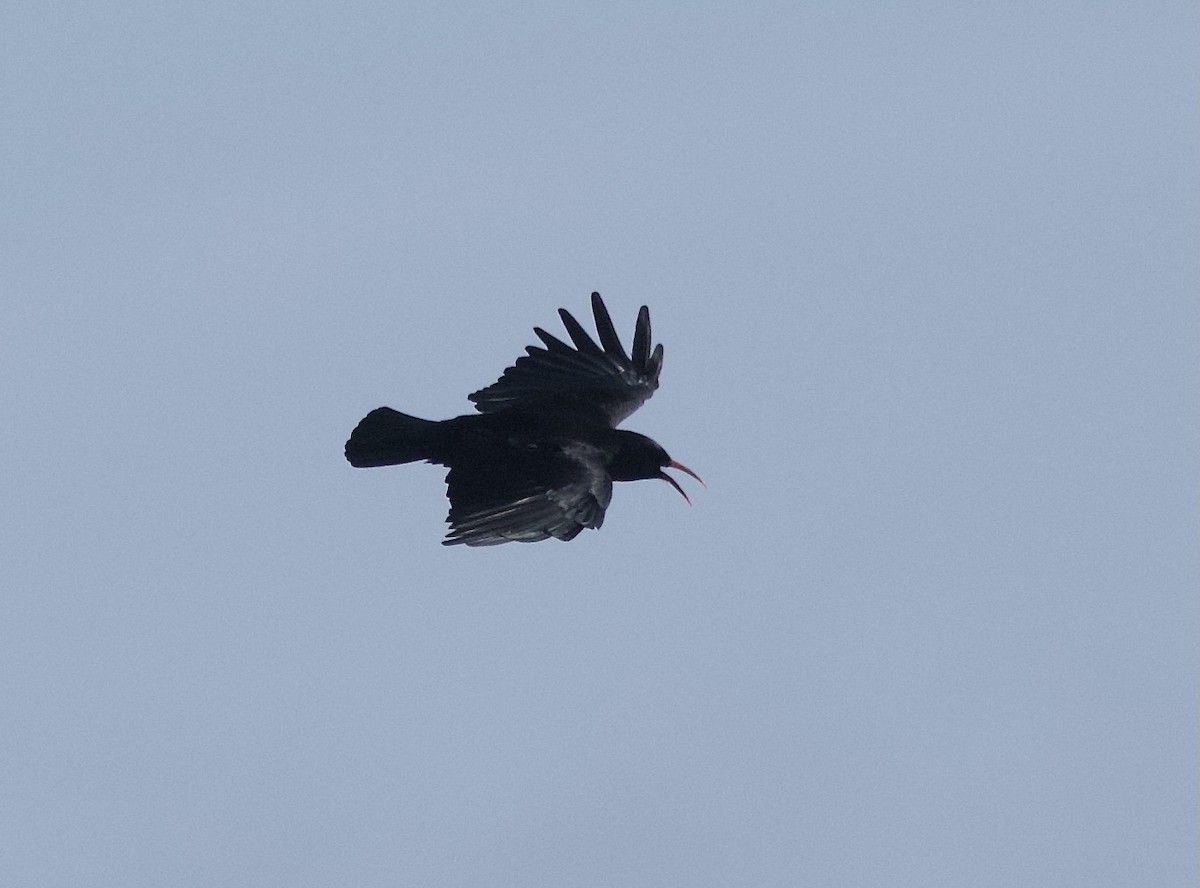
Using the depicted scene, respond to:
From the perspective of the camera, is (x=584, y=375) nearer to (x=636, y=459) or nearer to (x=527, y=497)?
(x=636, y=459)

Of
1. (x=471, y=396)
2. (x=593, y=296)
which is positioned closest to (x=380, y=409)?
(x=471, y=396)

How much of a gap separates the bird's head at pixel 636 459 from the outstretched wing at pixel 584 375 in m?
0.72


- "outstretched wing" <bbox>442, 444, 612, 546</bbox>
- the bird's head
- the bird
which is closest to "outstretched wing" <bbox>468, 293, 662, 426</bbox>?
the bird

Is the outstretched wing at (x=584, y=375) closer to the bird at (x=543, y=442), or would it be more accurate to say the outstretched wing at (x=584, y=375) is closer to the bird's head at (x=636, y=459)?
the bird at (x=543, y=442)

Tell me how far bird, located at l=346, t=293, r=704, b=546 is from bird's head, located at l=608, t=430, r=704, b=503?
0.03ft

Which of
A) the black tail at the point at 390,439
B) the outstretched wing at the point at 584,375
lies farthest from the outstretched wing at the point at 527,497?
the outstretched wing at the point at 584,375

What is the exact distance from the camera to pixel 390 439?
999 inches

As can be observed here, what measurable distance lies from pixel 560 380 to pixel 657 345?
1.39 metres

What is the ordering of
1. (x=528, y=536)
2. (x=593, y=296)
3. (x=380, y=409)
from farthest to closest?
(x=593, y=296)
(x=380, y=409)
(x=528, y=536)

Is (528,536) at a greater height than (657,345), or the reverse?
(657,345)

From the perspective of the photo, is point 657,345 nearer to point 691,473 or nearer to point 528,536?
point 691,473

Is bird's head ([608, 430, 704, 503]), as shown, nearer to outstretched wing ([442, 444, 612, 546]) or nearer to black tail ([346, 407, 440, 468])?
outstretched wing ([442, 444, 612, 546])

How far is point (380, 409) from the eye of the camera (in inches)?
1016

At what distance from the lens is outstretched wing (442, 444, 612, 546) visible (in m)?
23.3
